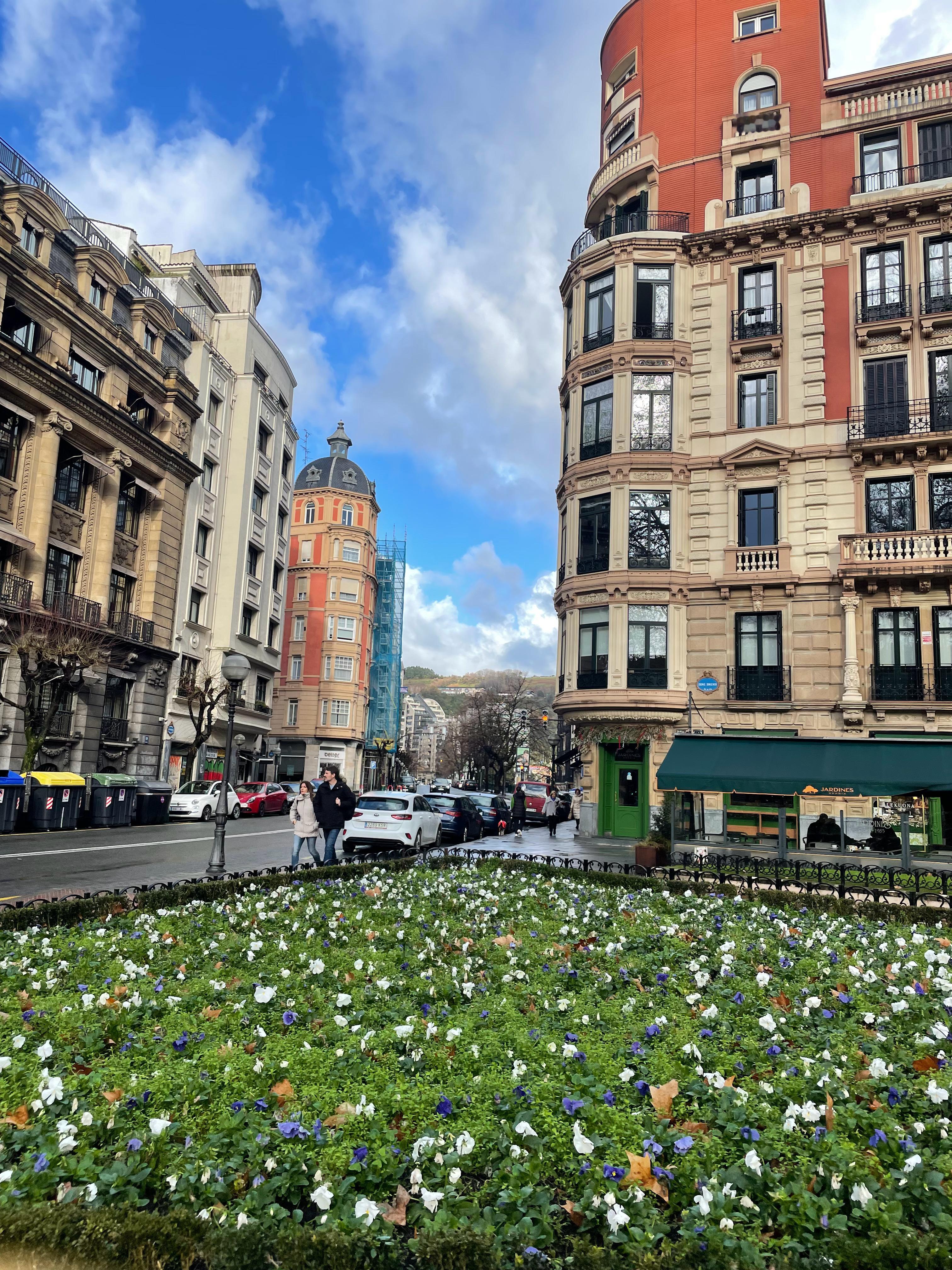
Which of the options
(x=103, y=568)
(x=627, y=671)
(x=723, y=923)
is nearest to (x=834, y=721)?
(x=627, y=671)

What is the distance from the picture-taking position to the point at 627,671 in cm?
2698

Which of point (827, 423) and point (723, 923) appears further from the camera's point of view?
point (827, 423)

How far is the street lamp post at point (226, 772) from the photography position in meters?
14.0

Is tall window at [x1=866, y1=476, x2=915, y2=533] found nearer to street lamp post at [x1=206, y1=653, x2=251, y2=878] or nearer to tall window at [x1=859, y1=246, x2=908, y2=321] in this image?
tall window at [x1=859, y1=246, x2=908, y2=321]

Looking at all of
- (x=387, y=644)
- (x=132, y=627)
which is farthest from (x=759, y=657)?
(x=387, y=644)

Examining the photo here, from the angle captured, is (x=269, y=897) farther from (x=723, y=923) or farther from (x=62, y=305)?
(x=62, y=305)

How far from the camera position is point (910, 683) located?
24.4 meters

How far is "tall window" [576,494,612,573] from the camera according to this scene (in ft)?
92.6

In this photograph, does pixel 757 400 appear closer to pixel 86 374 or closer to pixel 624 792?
pixel 624 792

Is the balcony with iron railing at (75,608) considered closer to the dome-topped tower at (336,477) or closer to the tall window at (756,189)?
the tall window at (756,189)

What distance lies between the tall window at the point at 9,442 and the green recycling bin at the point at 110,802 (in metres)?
11.5

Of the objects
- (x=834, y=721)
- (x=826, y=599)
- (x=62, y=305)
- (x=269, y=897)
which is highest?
(x=62, y=305)

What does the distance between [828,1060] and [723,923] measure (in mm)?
4737

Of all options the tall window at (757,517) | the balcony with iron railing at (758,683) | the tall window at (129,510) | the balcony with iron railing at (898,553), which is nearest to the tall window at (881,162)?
the tall window at (757,517)
